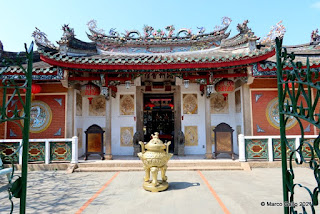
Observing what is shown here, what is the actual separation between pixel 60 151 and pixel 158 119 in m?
5.74

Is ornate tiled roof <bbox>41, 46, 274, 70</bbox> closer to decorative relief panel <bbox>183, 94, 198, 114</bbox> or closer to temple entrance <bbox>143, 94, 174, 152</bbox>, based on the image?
decorative relief panel <bbox>183, 94, 198, 114</bbox>

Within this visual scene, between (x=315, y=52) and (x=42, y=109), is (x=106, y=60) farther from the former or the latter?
(x=315, y=52)

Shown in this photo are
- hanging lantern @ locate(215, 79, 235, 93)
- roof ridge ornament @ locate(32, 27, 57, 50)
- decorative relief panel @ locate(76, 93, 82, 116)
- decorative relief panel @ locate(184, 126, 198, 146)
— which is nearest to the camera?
hanging lantern @ locate(215, 79, 235, 93)

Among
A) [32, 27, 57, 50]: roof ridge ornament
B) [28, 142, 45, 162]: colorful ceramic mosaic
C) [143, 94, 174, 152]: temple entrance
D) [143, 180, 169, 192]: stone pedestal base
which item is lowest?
[143, 180, 169, 192]: stone pedestal base

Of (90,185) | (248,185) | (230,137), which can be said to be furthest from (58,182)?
(230,137)

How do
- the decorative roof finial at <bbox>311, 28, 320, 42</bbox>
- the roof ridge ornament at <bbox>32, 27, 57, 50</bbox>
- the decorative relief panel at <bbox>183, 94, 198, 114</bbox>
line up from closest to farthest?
1. the roof ridge ornament at <bbox>32, 27, 57, 50</bbox>
2. the decorative relief panel at <bbox>183, 94, 198, 114</bbox>
3. the decorative roof finial at <bbox>311, 28, 320, 42</bbox>

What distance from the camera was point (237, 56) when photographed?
680cm

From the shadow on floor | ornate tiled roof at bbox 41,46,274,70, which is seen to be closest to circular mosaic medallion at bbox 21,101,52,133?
ornate tiled roof at bbox 41,46,274,70

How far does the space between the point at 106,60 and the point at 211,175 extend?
522cm

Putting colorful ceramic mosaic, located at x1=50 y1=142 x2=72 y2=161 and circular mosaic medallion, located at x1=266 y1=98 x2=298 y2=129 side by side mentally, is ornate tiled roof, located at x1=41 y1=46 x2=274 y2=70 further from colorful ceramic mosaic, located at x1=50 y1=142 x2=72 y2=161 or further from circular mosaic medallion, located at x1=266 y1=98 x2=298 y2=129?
colorful ceramic mosaic, located at x1=50 y1=142 x2=72 y2=161

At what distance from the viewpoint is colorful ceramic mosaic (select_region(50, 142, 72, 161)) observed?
680 cm

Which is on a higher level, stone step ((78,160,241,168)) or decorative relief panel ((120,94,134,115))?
decorative relief panel ((120,94,134,115))

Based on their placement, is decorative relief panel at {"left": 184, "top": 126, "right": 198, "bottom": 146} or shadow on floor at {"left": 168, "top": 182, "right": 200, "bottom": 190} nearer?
shadow on floor at {"left": 168, "top": 182, "right": 200, "bottom": 190}

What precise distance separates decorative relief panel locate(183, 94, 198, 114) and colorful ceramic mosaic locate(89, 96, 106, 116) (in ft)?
12.4
